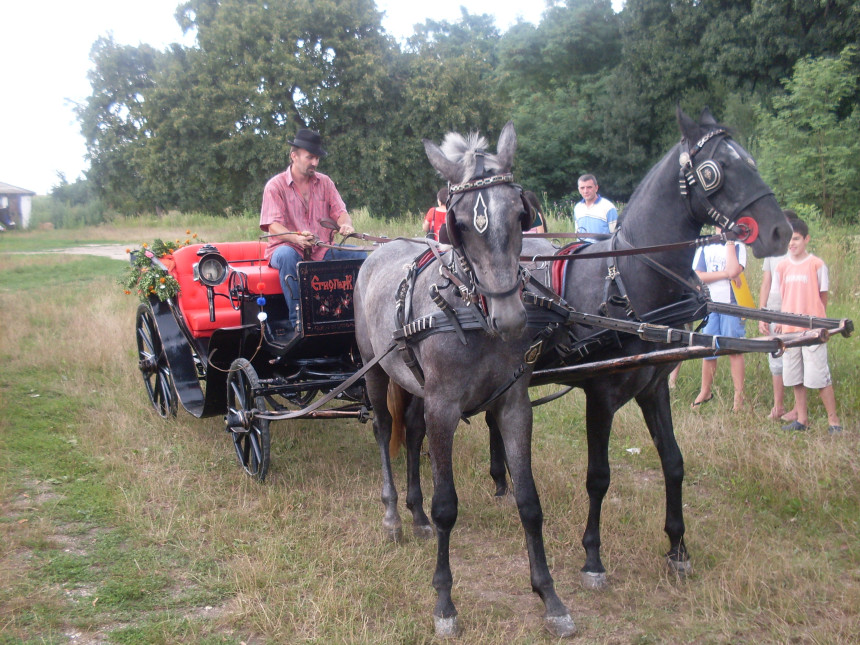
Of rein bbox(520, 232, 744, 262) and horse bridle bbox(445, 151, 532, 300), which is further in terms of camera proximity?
rein bbox(520, 232, 744, 262)

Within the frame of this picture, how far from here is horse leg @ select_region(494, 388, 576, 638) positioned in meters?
3.36

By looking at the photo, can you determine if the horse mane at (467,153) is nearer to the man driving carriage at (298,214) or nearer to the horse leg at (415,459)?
the horse leg at (415,459)

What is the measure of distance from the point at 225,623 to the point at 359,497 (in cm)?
167

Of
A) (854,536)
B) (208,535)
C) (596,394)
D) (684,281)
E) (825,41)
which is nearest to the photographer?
(684,281)

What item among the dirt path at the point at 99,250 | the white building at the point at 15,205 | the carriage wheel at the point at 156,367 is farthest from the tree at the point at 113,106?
the carriage wheel at the point at 156,367

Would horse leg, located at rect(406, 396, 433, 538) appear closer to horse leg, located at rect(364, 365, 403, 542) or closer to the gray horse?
horse leg, located at rect(364, 365, 403, 542)

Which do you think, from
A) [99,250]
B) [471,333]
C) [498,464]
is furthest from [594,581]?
[99,250]

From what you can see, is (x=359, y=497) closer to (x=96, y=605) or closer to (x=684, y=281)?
(x=96, y=605)

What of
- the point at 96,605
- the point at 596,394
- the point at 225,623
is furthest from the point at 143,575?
the point at 596,394

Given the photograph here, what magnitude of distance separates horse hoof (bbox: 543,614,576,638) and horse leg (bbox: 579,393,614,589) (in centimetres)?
A: 47

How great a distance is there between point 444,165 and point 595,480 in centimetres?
193

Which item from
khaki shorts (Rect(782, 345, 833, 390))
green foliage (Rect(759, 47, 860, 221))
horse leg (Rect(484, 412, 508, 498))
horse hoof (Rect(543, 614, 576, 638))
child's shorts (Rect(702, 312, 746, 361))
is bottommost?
horse hoof (Rect(543, 614, 576, 638))

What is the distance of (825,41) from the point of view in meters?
20.5

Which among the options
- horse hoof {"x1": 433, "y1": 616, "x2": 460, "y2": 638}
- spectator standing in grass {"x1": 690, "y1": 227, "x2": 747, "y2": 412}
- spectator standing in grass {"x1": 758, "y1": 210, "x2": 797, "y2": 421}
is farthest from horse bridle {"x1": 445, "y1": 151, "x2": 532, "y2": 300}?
spectator standing in grass {"x1": 758, "y1": 210, "x2": 797, "y2": 421}
